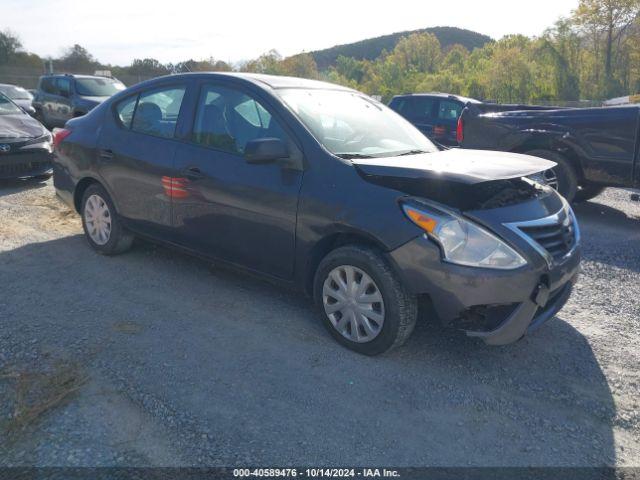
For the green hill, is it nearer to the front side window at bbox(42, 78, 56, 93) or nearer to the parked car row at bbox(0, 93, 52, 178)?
the front side window at bbox(42, 78, 56, 93)

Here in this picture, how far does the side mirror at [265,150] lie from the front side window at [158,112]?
1.19m

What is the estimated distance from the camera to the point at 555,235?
357 cm

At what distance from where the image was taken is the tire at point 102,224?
17.4ft

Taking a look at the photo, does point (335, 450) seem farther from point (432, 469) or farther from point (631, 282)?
point (631, 282)

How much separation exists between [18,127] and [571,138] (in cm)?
821

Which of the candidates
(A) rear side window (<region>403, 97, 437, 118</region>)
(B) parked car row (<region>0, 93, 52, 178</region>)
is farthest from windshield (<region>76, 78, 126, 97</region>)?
(A) rear side window (<region>403, 97, 437, 118</region>)

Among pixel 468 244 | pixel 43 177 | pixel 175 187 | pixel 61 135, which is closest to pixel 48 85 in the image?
pixel 43 177

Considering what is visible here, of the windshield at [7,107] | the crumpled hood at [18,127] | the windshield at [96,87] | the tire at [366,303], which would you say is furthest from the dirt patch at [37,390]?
the windshield at [96,87]

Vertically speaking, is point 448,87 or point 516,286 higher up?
point 448,87

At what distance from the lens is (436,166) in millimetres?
3605

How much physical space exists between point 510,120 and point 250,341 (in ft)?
19.4

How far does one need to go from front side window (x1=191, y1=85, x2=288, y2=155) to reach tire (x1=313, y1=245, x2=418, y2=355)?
1.01m

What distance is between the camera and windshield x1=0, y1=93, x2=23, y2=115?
9.30 metres

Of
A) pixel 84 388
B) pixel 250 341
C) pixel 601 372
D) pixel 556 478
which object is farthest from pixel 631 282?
pixel 84 388
